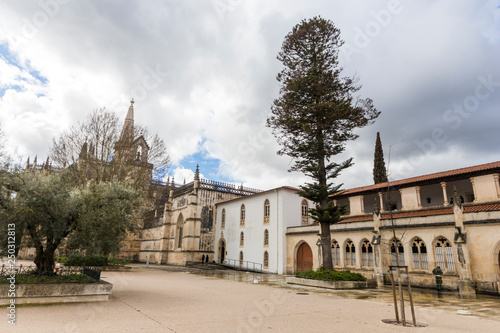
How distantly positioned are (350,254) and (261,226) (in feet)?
35.8

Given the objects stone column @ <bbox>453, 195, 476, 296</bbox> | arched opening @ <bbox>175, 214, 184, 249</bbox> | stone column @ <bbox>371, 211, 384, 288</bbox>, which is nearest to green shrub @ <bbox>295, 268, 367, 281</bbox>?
stone column @ <bbox>371, 211, 384, 288</bbox>

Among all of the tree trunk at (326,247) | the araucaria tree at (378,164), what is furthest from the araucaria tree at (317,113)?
the araucaria tree at (378,164)

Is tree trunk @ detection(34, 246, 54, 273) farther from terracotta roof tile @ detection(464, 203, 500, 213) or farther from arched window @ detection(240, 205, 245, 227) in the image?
arched window @ detection(240, 205, 245, 227)

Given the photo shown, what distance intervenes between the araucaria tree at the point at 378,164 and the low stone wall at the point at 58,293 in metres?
32.6

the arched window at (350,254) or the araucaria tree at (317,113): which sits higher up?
the araucaria tree at (317,113)

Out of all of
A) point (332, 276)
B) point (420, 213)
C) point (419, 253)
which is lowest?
point (332, 276)

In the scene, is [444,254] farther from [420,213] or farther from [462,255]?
[420,213]

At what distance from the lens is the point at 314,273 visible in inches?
749

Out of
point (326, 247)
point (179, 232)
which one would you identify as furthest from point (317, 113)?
point (179, 232)

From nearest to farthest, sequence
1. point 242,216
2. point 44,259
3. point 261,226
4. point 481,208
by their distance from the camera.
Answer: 1. point 44,259
2. point 481,208
3. point 261,226
4. point 242,216

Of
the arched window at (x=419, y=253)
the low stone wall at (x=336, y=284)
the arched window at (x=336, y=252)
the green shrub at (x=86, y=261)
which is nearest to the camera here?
the low stone wall at (x=336, y=284)

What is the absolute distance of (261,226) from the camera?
108ft

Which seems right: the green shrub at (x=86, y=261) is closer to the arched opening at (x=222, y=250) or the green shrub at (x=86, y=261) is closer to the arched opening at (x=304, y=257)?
the arched opening at (x=222, y=250)

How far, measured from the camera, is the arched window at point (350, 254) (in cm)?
2469
